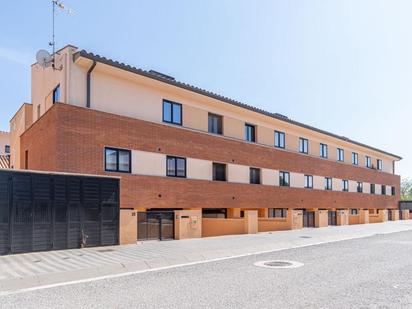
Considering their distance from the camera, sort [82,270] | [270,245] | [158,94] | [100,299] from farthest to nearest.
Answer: [158,94], [270,245], [82,270], [100,299]

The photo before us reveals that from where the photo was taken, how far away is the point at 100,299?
7.62m

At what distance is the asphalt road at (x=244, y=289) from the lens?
287 inches

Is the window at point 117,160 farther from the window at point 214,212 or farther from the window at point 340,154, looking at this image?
the window at point 340,154

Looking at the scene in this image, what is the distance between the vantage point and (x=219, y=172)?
79.3ft

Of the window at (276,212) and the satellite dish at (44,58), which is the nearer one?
the satellite dish at (44,58)

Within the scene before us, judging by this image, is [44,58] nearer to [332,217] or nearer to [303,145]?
[303,145]

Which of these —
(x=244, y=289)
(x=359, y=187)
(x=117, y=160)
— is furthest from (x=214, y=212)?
(x=359, y=187)

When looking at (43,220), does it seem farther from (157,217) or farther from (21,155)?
(21,155)

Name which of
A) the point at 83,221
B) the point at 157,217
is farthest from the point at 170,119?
the point at 83,221

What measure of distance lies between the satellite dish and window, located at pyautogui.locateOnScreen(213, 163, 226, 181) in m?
10.8

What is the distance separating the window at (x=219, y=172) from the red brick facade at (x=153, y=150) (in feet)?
1.46

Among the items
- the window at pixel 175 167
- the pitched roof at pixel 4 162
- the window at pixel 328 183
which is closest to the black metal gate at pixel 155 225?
the window at pixel 175 167

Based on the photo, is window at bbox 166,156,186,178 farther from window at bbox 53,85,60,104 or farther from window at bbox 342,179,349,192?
window at bbox 342,179,349,192

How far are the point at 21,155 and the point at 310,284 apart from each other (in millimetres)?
18620
